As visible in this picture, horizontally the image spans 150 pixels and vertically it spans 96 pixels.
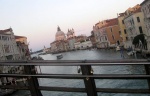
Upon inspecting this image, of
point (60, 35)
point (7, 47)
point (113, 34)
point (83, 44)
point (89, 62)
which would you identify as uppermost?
point (60, 35)

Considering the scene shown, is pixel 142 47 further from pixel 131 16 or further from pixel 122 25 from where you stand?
pixel 122 25

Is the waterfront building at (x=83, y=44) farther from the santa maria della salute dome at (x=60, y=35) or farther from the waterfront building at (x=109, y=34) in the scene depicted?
the waterfront building at (x=109, y=34)

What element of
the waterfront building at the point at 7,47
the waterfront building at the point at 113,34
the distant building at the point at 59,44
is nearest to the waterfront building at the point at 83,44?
the distant building at the point at 59,44

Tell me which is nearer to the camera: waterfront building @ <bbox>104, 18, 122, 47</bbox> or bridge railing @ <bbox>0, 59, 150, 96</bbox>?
bridge railing @ <bbox>0, 59, 150, 96</bbox>

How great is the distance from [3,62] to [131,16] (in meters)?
47.4

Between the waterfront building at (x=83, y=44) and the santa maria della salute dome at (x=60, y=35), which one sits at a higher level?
the santa maria della salute dome at (x=60, y=35)

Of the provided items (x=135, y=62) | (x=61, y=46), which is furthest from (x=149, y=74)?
(x=61, y=46)

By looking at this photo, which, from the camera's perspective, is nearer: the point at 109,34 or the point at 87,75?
the point at 87,75

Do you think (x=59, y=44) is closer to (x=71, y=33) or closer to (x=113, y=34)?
(x=71, y=33)

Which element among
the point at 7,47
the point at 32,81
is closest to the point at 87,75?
the point at 32,81

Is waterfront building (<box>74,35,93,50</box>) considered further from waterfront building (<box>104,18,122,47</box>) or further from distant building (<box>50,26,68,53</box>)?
waterfront building (<box>104,18,122,47</box>)

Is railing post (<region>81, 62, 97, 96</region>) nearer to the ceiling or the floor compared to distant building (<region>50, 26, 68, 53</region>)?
nearer to the floor

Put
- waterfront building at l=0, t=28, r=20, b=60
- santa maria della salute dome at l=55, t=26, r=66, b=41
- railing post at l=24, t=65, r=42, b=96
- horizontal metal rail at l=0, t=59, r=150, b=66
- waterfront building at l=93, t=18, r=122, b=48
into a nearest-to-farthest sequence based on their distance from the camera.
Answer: horizontal metal rail at l=0, t=59, r=150, b=66 < railing post at l=24, t=65, r=42, b=96 < waterfront building at l=0, t=28, r=20, b=60 < waterfront building at l=93, t=18, r=122, b=48 < santa maria della salute dome at l=55, t=26, r=66, b=41

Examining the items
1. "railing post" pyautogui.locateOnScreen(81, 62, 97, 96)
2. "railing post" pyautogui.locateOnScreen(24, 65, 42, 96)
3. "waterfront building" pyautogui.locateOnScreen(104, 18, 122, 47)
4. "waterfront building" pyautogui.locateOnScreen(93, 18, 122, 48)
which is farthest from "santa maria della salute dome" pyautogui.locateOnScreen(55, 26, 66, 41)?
"railing post" pyautogui.locateOnScreen(81, 62, 97, 96)
